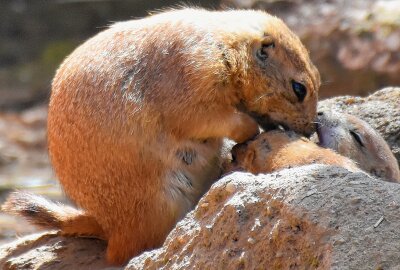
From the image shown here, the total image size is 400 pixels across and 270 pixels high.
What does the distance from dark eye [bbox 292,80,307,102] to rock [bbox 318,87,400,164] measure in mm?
481

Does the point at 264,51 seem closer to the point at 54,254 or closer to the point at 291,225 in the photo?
the point at 54,254

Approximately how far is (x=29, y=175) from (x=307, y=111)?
620cm

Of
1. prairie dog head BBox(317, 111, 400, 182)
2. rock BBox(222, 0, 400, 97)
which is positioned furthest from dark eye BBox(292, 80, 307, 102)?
rock BBox(222, 0, 400, 97)

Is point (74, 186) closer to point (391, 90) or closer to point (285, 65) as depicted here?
point (285, 65)

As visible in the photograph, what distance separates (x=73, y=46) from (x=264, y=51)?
9106mm

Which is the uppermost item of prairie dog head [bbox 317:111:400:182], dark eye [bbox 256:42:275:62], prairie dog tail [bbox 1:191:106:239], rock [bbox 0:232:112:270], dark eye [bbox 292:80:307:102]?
dark eye [bbox 256:42:275:62]

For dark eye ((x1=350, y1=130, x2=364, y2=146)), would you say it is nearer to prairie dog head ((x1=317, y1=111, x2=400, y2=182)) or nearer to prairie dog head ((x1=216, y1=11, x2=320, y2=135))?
prairie dog head ((x1=317, y1=111, x2=400, y2=182))

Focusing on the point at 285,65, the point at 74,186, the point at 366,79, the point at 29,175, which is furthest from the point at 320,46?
the point at 74,186

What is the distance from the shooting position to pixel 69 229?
20.3 ft

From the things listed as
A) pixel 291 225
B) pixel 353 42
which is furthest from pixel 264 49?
pixel 353 42

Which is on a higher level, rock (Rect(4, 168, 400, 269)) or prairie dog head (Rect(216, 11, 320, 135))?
prairie dog head (Rect(216, 11, 320, 135))

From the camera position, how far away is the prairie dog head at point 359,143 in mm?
5781

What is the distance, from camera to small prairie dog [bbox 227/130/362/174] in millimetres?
5406

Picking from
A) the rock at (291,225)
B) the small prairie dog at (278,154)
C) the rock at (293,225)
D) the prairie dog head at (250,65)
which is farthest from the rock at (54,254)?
the rock at (293,225)
